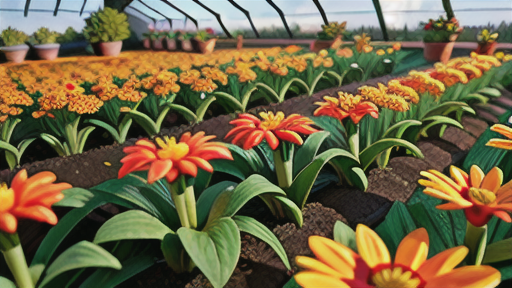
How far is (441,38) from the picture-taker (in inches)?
116

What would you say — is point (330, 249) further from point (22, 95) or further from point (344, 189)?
point (22, 95)

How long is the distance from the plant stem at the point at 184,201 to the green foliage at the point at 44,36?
9.82ft

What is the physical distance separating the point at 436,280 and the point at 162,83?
4.14ft

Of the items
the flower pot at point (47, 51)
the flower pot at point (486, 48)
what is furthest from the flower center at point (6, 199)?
the flower pot at point (486, 48)

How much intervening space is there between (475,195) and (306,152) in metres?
0.39

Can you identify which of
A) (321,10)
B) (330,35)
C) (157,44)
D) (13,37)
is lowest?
(157,44)

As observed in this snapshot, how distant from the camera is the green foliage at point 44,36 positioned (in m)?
2.95

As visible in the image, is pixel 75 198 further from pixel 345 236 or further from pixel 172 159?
pixel 345 236

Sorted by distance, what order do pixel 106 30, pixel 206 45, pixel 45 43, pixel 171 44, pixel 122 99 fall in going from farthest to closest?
1. pixel 171 44
2. pixel 206 45
3. pixel 106 30
4. pixel 45 43
5. pixel 122 99

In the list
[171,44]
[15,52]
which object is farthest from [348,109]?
[171,44]

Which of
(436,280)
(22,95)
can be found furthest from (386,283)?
(22,95)

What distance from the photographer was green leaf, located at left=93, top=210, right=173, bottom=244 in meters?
0.52

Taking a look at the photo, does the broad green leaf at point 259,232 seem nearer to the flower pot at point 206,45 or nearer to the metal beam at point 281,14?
the flower pot at point 206,45

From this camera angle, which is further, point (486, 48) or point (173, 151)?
point (486, 48)
